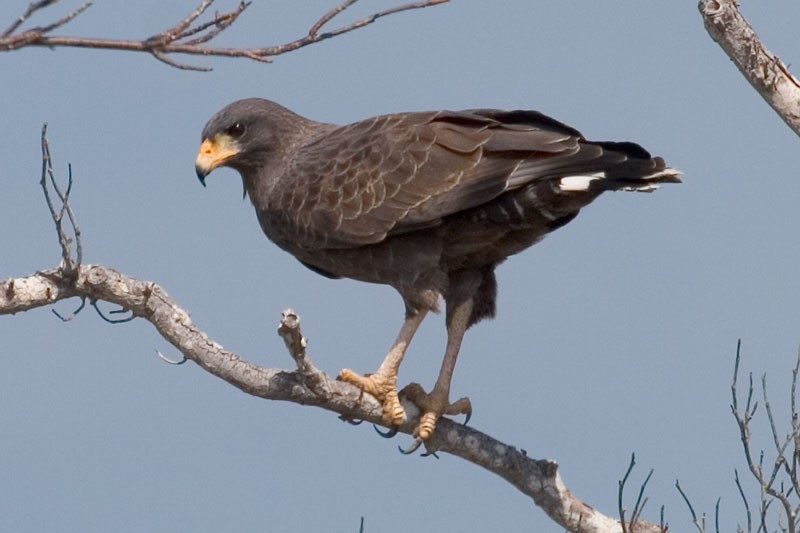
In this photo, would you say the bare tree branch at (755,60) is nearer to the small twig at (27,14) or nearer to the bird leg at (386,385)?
the bird leg at (386,385)

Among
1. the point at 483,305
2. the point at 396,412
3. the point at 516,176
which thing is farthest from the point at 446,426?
the point at 516,176

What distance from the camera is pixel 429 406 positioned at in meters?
6.87

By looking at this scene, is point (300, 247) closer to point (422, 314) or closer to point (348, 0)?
point (422, 314)

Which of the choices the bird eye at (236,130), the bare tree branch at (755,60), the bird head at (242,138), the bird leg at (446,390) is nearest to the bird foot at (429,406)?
the bird leg at (446,390)

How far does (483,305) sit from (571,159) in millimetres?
1173

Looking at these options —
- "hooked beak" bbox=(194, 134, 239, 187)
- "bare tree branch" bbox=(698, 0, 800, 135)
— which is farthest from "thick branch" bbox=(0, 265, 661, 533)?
"bare tree branch" bbox=(698, 0, 800, 135)

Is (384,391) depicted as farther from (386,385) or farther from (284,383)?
(284,383)

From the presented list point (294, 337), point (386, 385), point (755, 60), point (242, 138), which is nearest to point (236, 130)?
point (242, 138)

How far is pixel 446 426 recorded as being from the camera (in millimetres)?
6855

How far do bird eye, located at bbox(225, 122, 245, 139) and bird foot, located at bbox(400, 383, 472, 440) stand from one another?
1.79 meters

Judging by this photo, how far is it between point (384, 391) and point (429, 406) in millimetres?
250

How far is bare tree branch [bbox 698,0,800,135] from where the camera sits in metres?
6.49

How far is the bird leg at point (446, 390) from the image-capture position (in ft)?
22.4

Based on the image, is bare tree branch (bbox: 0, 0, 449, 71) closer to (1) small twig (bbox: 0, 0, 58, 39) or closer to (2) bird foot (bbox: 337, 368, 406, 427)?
(1) small twig (bbox: 0, 0, 58, 39)
